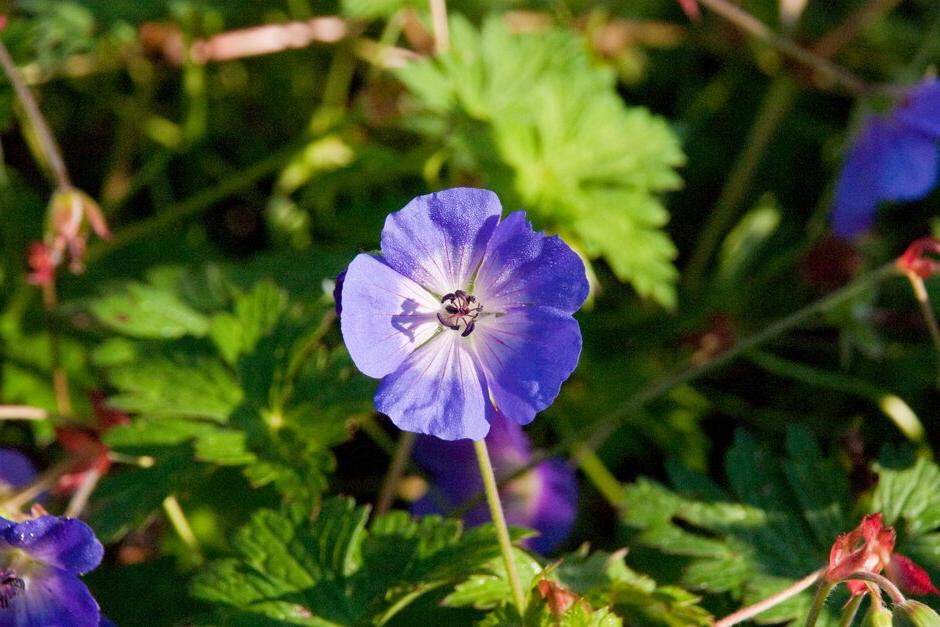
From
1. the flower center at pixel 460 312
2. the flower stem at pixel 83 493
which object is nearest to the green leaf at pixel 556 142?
the flower center at pixel 460 312

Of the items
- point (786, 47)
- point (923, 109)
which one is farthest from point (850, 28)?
point (923, 109)

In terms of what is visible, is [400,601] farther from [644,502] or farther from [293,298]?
[293,298]

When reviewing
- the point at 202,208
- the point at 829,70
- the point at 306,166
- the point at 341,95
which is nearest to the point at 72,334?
the point at 202,208

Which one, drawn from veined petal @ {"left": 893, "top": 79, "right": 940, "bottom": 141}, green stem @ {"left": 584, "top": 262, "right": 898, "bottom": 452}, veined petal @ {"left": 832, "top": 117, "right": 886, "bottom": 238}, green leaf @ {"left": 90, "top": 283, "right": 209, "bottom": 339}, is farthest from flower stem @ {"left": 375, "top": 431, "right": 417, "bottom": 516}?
veined petal @ {"left": 893, "top": 79, "right": 940, "bottom": 141}

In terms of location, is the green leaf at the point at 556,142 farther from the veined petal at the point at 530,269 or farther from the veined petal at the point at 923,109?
the veined petal at the point at 530,269

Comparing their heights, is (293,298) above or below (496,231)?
above

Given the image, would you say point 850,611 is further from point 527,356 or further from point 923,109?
point 923,109

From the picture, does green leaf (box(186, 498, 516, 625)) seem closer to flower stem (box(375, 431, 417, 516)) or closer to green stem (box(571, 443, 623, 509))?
flower stem (box(375, 431, 417, 516))
